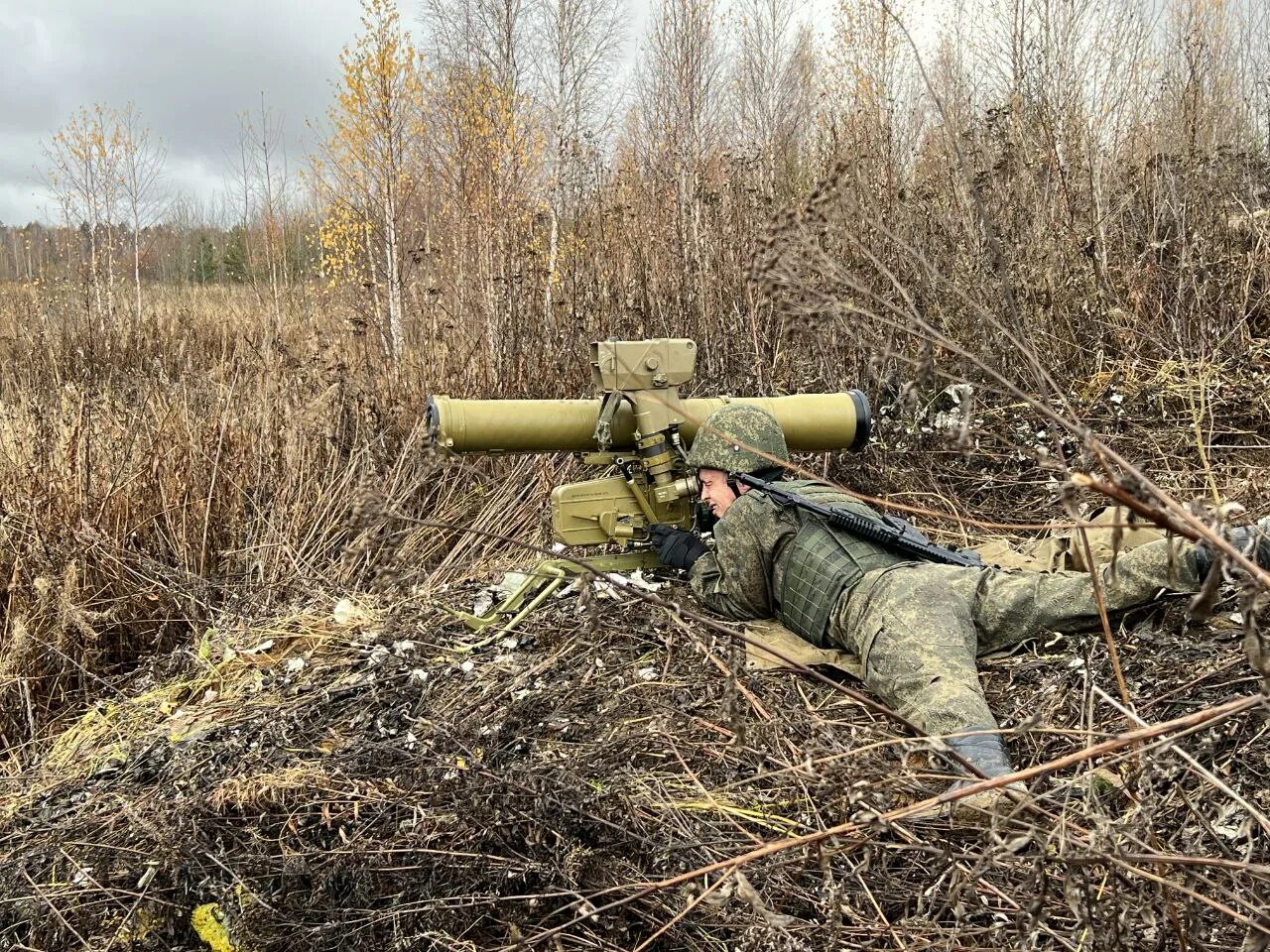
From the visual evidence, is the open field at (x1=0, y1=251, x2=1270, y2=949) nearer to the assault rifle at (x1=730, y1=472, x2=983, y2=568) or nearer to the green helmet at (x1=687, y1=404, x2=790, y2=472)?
the assault rifle at (x1=730, y1=472, x2=983, y2=568)

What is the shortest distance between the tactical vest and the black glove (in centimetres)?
40

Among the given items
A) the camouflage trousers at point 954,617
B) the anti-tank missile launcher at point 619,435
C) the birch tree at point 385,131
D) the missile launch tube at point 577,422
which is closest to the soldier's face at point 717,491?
the anti-tank missile launcher at point 619,435

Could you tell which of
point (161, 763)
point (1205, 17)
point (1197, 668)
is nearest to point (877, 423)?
point (1197, 668)

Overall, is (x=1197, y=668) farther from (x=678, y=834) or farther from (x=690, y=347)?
(x=690, y=347)

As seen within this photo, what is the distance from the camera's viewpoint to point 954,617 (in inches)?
105

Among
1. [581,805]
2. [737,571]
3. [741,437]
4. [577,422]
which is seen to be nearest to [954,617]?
[737,571]

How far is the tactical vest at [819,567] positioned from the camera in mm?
2957

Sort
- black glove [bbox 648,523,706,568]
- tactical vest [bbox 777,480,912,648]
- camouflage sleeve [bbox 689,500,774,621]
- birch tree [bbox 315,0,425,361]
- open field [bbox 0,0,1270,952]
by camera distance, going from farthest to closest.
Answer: birch tree [bbox 315,0,425,361]
black glove [bbox 648,523,706,568]
camouflage sleeve [bbox 689,500,774,621]
tactical vest [bbox 777,480,912,648]
open field [bbox 0,0,1270,952]

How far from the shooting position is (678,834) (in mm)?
2143

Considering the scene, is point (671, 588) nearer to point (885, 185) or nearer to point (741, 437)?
point (741, 437)

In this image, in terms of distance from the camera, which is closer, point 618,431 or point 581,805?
point 581,805

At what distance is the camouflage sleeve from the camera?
312 centimetres

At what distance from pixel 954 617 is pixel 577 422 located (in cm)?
153

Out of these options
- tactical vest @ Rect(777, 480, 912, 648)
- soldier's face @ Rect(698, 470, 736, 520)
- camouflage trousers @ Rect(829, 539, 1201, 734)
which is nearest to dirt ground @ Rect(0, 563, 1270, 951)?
camouflage trousers @ Rect(829, 539, 1201, 734)
